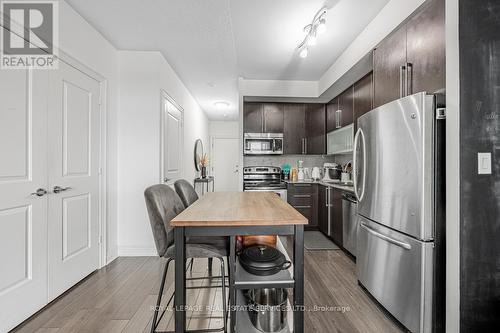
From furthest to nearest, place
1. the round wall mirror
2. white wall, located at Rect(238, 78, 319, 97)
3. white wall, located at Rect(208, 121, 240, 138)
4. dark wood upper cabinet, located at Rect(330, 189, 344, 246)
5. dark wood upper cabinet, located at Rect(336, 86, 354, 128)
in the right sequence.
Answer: white wall, located at Rect(208, 121, 240, 138) → the round wall mirror → white wall, located at Rect(238, 78, 319, 97) → dark wood upper cabinet, located at Rect(336, 86, 354, 128) → dark wood upper cabinet, located at Rect(330, 189, 344, 246)

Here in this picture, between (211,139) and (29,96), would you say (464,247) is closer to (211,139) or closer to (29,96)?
(29,96)

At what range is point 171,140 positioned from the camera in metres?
3.80

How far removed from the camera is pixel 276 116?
4613 mm

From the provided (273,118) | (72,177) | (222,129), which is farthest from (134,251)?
(222,129)

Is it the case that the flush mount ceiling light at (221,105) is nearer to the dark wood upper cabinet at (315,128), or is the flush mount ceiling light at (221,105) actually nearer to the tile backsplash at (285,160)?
the tile backsplash at (285,160)

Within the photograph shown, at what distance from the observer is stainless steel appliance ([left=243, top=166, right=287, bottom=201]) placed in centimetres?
427

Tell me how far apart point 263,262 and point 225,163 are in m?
6.16

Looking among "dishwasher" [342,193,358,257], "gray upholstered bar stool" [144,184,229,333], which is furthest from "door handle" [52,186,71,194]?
"dishwasher" [342,193,358,257]

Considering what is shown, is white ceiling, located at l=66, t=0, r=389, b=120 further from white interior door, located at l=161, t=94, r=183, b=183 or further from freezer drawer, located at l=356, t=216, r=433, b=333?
freezer drawer, located at l=356, t=216, r=433, b=333

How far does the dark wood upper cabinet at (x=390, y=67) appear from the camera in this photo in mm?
2043

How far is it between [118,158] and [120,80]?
0.99 metres

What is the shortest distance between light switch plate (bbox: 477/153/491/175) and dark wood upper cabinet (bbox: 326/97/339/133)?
9.01 ft

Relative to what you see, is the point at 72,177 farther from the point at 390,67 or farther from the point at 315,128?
the point at 315,128

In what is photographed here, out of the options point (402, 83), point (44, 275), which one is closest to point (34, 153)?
point (44, 275)
